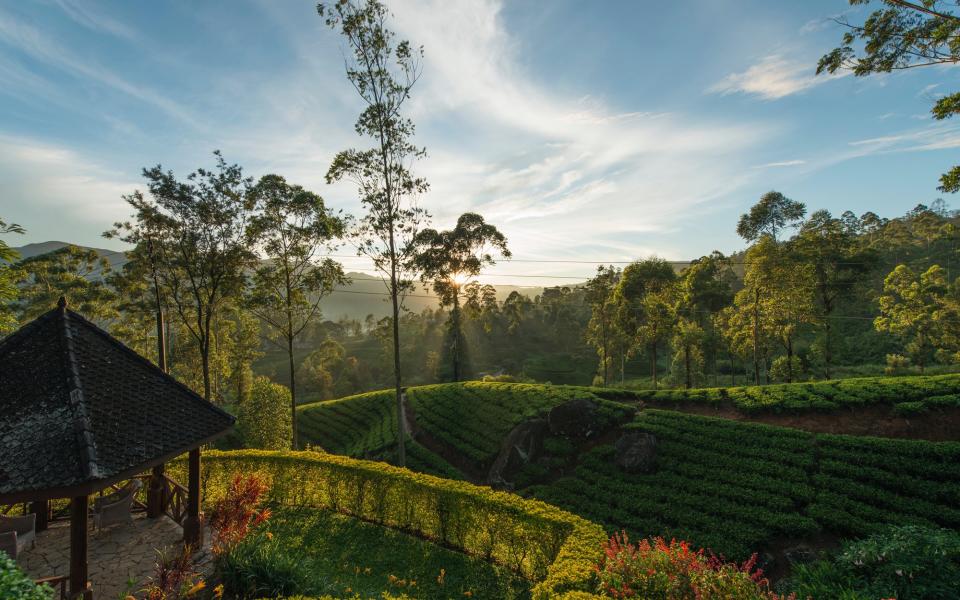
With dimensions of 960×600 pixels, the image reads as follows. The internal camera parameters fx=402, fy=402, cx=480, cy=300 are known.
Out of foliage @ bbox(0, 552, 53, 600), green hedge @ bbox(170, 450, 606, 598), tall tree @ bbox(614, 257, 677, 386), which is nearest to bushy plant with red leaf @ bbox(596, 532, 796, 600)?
green hedge @ bbox(170, 450, 606, 598)

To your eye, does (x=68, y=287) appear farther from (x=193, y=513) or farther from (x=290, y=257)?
(x=193, y=513)

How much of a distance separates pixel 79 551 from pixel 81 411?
2406 millimetres

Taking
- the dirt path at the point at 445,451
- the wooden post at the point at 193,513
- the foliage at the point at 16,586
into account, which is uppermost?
the foliage at the point at 16,586

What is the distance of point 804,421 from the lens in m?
17.5

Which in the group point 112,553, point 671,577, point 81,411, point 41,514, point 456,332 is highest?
point 81,411

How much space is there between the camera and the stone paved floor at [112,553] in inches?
334

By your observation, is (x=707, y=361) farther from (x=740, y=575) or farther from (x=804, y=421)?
(x=740, y=575)

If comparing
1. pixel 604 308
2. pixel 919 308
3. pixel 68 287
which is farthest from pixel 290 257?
pixel 919 308

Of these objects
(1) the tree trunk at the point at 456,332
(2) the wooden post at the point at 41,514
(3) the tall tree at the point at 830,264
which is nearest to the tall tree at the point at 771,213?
(3) the tall tree at the point at 830,264

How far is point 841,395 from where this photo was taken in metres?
17.8

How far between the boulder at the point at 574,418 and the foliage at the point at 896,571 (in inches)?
439

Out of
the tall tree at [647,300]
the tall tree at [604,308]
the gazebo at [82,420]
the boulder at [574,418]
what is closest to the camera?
the gazebo at [82,420]

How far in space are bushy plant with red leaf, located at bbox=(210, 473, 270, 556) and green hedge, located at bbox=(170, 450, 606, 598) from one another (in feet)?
11.9

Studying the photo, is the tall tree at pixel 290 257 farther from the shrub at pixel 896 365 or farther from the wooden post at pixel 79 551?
the shrub at pixel 896 365
